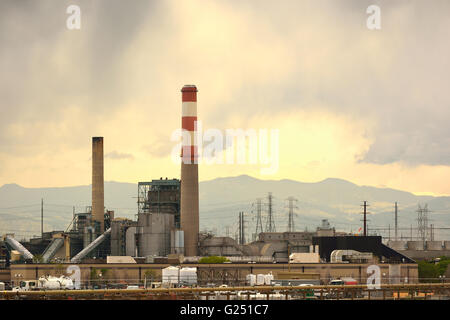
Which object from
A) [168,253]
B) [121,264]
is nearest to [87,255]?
[168,253]

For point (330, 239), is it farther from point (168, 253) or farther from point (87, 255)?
point (87, 255)

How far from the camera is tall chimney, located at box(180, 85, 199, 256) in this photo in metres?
100

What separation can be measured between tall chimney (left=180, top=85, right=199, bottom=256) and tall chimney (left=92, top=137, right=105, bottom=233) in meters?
13.5

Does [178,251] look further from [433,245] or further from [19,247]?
[433,245]

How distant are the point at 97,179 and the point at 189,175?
17035 millimetres

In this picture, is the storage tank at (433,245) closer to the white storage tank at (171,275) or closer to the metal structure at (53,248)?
the metal structure at (53,248)

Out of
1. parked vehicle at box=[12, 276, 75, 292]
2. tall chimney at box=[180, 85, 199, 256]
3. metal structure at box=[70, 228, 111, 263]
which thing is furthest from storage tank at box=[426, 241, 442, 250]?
parked vehicle at box=[12, 276, 75, 292]

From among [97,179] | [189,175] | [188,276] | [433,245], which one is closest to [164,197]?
[97,179]

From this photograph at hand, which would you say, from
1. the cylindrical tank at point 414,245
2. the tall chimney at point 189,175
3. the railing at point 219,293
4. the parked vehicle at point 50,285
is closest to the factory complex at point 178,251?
the tall chimney at point 189,175

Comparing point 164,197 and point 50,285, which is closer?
point 50,285

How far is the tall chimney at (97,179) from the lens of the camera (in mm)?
112625

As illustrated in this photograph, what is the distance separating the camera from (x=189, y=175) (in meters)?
101
